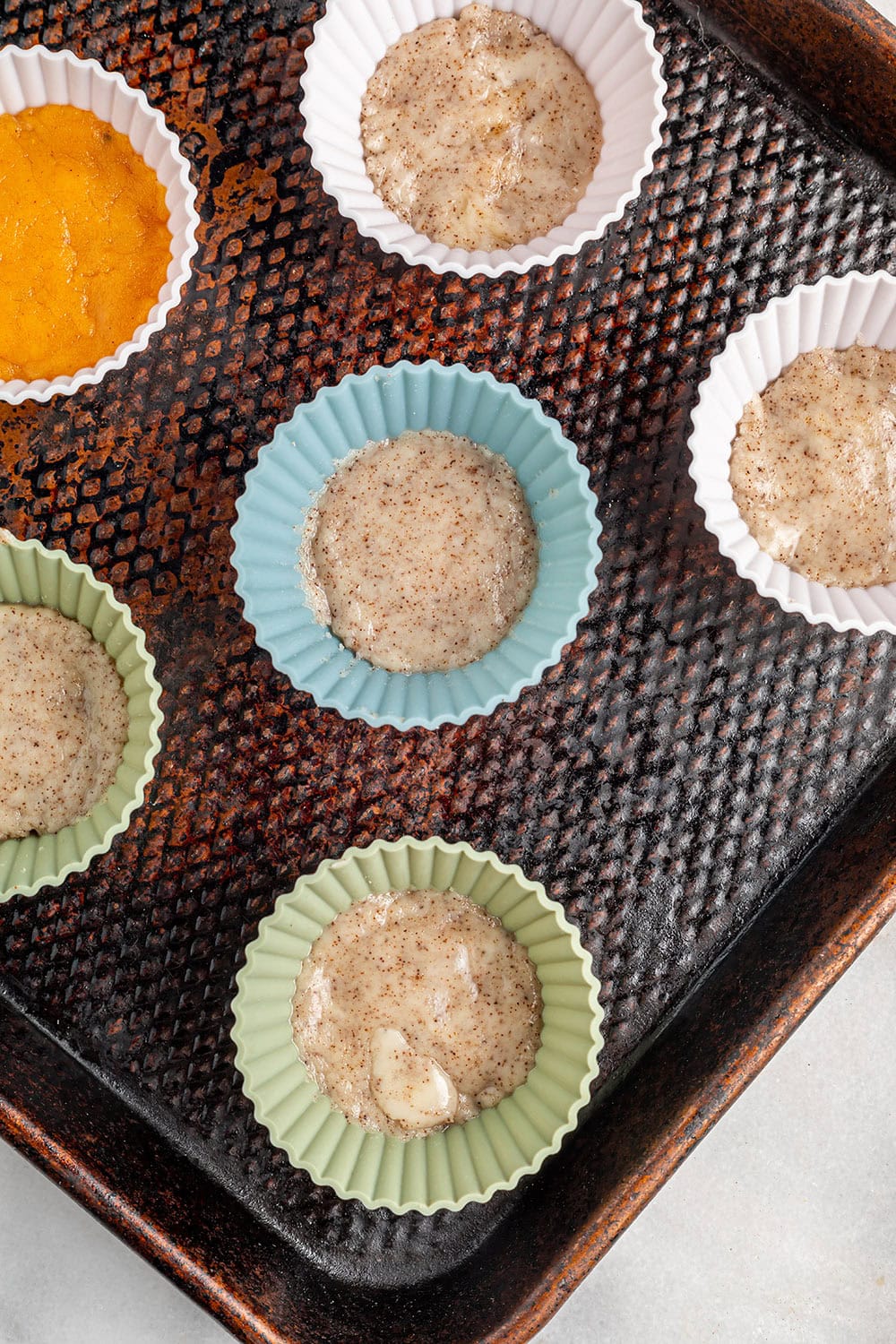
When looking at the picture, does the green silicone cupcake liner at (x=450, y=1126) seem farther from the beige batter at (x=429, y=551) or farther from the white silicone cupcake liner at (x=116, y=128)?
the white silicone cupcake liner at (x=116, y=128)

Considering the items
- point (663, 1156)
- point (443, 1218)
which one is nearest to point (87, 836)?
point (443, 1218)

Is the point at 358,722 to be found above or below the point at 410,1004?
above

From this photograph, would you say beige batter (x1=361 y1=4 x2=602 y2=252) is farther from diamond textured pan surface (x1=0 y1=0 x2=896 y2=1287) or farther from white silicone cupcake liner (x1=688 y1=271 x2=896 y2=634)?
white silicone cupcake liner (x1=688 y1=271 x2=896 y2=634)

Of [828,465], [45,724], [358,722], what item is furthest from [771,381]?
[45,724]

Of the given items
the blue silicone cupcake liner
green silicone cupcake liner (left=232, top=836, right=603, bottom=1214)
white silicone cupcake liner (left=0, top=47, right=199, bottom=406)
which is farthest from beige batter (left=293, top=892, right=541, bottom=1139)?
white silicone cupcake liner (left=0, top=47, right=199, bottom=406)

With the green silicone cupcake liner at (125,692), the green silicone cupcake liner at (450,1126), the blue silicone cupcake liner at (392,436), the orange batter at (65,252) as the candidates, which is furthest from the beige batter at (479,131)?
the green silicone cupcake liner at (450,1126)

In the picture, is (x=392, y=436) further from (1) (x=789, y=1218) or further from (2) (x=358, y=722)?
(1) (x=789, y=1218)
